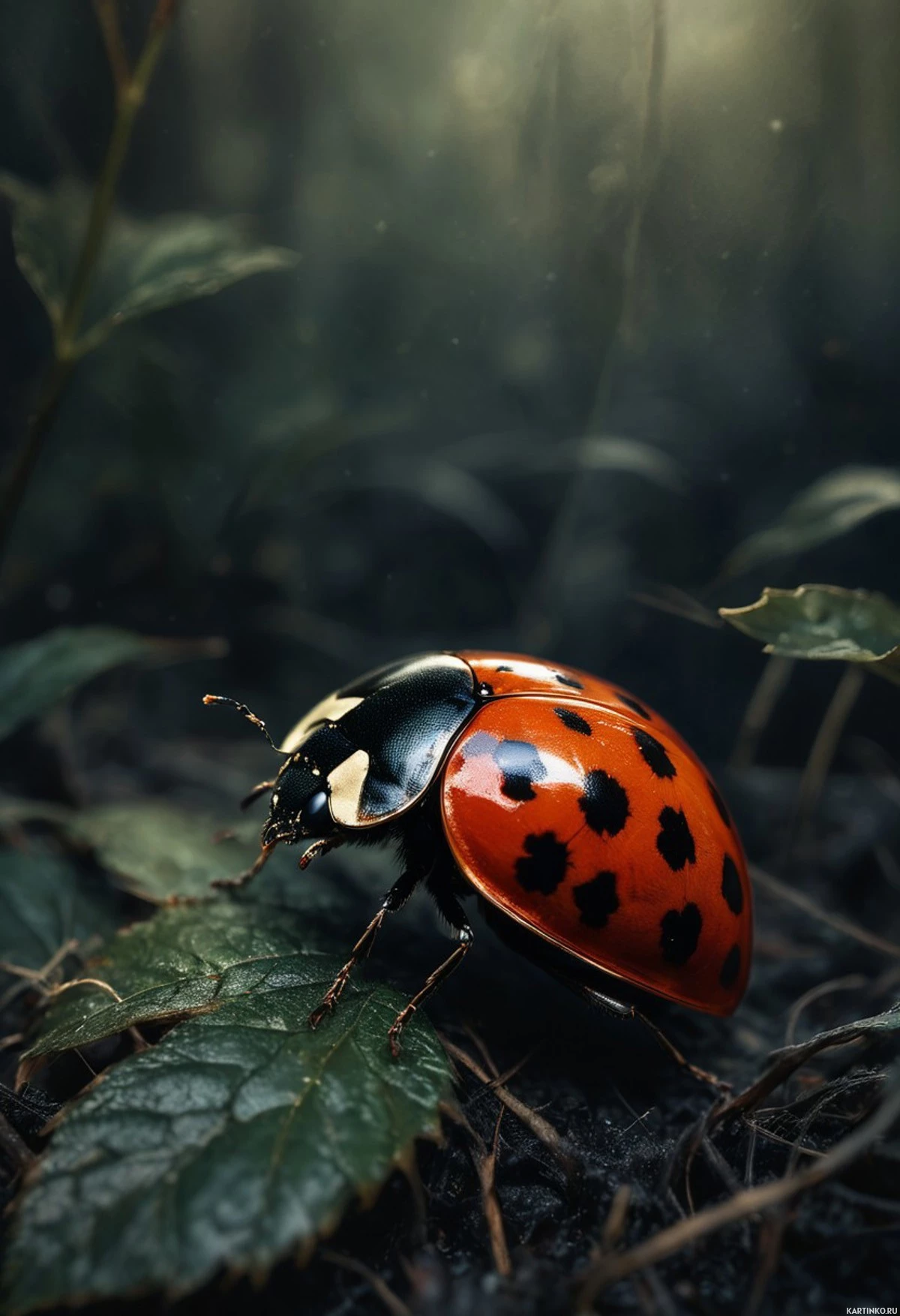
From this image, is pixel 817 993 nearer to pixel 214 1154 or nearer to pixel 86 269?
pixel 214 1154

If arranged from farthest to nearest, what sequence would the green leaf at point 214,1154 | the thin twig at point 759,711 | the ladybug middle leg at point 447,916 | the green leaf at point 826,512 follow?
the thin twig at point 759,711 < the green leaf at point 826,512 < the ladybug middle leg at point 447,916 < the green leaf at point 214,1154

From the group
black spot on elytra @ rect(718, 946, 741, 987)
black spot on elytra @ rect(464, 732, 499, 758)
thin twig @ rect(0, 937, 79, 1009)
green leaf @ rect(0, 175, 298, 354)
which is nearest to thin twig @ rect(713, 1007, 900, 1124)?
black spot on elytra @ rect(718, 946, 741, 987)

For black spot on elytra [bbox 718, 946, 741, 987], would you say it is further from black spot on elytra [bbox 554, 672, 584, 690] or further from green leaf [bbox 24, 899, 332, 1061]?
green leaf [bbox 24, 899, 332, 1061]

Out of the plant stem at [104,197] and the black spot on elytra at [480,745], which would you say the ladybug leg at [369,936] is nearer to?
the black spot on elytra at [480,745]

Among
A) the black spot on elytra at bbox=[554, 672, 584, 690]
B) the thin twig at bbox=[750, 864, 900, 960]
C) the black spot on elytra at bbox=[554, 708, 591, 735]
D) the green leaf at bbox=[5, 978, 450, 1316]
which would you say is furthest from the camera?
the thin twig at bbox=[750, 864, 900, 960]

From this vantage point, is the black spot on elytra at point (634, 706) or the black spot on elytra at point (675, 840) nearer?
the black spot on elytra at point (675, 840)

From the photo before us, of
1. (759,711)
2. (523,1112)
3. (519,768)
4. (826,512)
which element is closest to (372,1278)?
(523,1112)

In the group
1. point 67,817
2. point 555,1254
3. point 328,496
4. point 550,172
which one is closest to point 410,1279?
point 555,1254

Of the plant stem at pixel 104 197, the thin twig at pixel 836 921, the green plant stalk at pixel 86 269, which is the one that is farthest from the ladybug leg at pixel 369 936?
the plant stem at pixel 104 197
